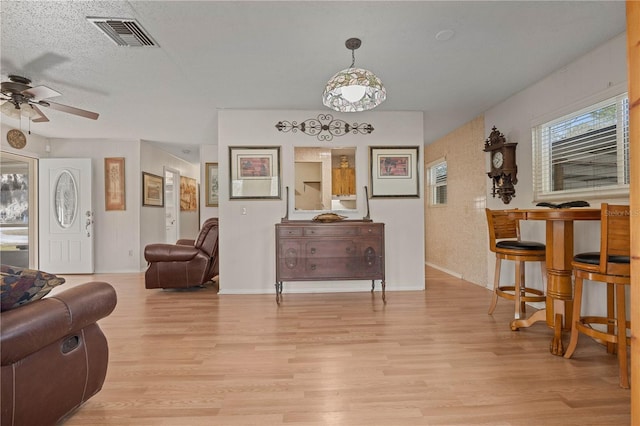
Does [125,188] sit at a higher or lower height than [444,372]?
higher

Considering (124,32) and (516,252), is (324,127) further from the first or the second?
(516,252)

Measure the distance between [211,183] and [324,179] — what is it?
125 inches

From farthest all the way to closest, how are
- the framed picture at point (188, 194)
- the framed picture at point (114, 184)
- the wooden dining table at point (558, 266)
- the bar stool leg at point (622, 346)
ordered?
the framed picture at point (188, 194) → the framed picture at point (114, 184) → the wooden dining table at point (558, 266) → the bar stool leg at point (622, 346)

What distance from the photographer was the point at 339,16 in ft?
7.11

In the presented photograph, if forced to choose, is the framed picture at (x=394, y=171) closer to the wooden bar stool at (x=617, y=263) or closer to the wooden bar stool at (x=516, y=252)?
the wooden bar stool at (x=516, y=252)

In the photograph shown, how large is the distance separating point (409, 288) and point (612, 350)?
2.16m

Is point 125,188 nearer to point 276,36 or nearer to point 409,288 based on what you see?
point 276,36

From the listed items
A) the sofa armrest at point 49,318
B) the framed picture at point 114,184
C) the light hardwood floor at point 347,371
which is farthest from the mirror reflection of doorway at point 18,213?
the sofa armrest at point 49,318

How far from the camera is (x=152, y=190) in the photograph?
6.18 m

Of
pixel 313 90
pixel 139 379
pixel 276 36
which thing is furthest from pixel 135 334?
pixel 313 90

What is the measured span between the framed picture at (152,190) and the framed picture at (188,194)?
103cm

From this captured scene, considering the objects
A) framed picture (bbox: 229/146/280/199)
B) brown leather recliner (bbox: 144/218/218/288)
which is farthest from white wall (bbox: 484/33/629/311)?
brown leather recliner (bbox: 144/218/218/288)

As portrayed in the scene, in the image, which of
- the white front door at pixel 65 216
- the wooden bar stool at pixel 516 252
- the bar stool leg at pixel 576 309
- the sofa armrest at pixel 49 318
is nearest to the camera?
the sofa armrest at pixel 49 318

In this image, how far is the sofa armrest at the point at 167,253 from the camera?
4.19 meters
